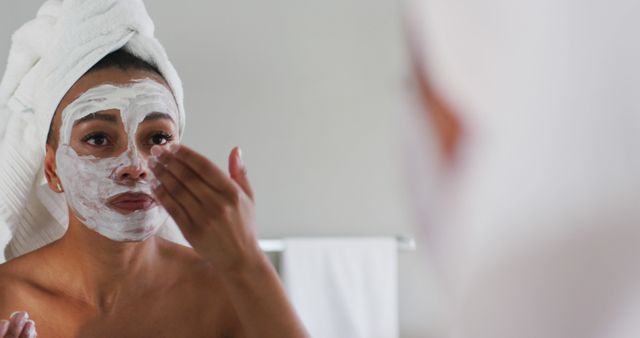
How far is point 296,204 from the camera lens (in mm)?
1385

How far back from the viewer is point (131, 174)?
82cm

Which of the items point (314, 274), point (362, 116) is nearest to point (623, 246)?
point (314, 274)

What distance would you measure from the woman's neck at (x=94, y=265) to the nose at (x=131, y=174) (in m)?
0.08

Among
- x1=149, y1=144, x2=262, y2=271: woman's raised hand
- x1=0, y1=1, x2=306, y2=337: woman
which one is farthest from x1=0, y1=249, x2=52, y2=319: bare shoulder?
x1=149, y1=144, x2=262, y2=271: woman's raised hand

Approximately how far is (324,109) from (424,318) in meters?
0.45

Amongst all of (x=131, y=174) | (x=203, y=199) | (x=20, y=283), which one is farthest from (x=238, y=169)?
(x=20, y=283)

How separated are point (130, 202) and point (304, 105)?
0.61m

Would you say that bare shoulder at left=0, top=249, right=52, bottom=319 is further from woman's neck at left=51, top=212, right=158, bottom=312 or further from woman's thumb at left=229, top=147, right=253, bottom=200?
woman's thumb at left=229, top=147, right=253, bottom=200

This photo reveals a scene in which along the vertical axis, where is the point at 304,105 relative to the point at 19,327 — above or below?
above

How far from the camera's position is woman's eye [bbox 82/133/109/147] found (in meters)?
0.83

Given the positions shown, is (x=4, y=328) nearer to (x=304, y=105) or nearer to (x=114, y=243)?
(x=114, y=243)

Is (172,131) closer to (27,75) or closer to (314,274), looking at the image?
(27,75)

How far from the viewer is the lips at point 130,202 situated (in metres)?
0.84

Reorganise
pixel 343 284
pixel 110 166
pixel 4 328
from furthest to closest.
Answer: pixel 343 284, pixel 110 166, pixel 4 328
